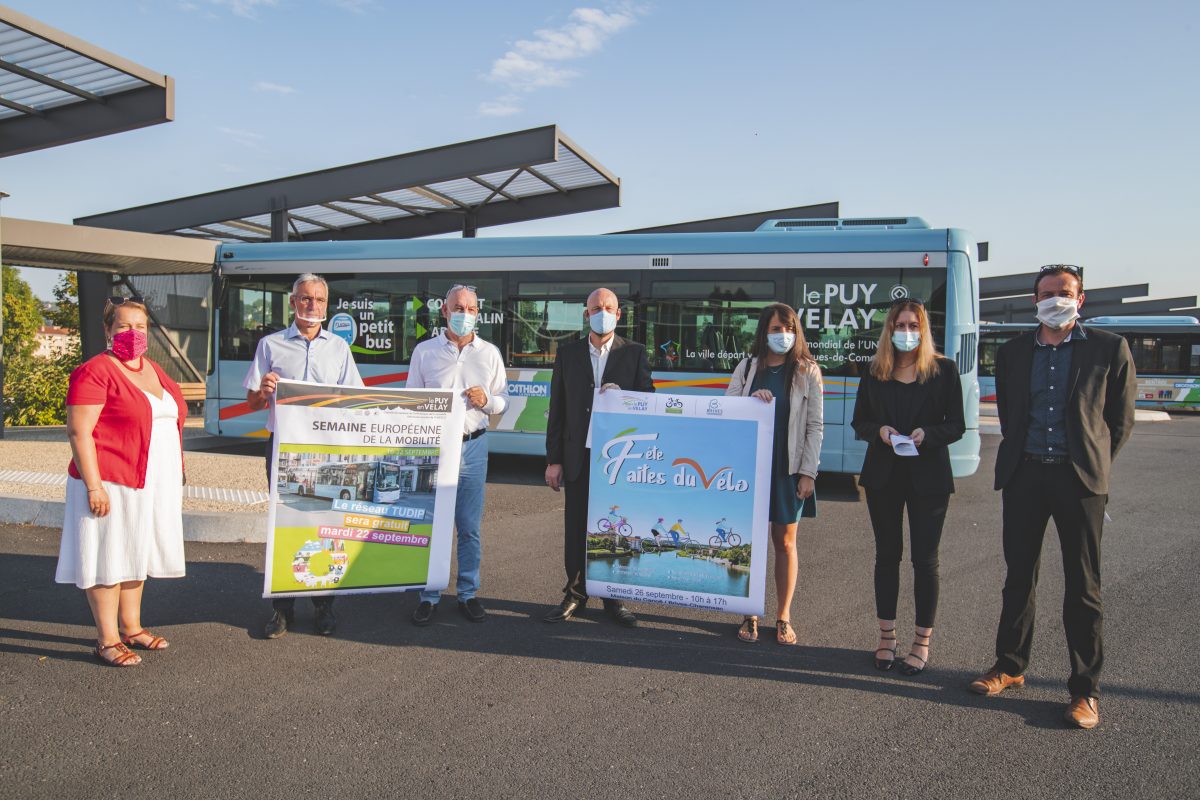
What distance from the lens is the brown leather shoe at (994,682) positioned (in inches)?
148

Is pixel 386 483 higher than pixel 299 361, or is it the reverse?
pixel 299 361

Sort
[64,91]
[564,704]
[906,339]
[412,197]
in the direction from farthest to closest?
[412,197] < [64,91] < [906,339] < [564,704]

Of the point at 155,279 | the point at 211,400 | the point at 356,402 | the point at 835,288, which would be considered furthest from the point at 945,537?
the point at 155,279

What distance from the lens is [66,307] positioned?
23328 mm

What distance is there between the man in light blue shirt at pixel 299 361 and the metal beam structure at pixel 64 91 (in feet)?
25.8

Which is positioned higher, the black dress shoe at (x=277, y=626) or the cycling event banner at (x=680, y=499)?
the cycling event banner at (x=680, y=499)

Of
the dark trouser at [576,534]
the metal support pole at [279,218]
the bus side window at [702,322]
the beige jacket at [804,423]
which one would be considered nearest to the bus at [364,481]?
the dark trouser at [576,534]

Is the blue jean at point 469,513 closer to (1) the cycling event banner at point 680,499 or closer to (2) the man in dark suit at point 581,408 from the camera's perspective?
(2) the man in dark suit at point 581,408

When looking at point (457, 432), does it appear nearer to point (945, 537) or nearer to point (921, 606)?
point (921, 606)

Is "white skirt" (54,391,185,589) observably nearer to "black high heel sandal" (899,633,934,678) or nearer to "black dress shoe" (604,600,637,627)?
"black dress shoe" (604,600,637,627)

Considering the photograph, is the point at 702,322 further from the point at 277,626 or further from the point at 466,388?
the point at 277,626

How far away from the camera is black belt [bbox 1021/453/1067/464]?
11.8 ft

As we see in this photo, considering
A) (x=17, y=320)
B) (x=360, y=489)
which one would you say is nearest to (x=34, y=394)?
(x=17, y=320)

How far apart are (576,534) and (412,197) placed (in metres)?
12.6
